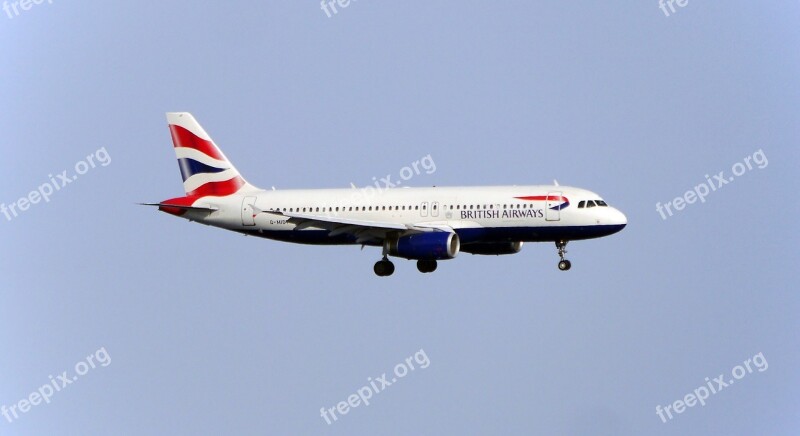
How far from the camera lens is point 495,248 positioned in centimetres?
7219

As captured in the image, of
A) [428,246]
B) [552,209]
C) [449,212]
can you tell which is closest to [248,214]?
[449,212]

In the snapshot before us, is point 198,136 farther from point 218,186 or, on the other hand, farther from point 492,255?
point 492,255

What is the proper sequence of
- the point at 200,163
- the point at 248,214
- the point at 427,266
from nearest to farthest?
the point at 427,266, the point at 248,214, the point at 200,163

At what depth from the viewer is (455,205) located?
226ft

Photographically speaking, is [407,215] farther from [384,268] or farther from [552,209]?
[552,209]

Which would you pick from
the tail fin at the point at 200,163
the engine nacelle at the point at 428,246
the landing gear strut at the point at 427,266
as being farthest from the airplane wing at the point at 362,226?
the tail fin at the point at 200,163

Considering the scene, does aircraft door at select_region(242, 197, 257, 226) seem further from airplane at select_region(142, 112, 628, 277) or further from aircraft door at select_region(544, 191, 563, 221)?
aircraft door at select_region(544, 191, 563, 221)

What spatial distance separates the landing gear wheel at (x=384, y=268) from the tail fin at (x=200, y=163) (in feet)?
30.7

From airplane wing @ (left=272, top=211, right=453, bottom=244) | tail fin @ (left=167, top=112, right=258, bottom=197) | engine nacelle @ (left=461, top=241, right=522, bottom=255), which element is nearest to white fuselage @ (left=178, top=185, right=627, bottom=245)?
airplane wing @ (left=272, top=211, right=453, bottom=244)

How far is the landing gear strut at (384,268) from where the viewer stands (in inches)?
2808

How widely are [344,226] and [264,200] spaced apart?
279 inches

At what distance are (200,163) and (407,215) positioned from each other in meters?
13.6

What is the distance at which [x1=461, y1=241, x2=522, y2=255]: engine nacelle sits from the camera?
7194 centimetres

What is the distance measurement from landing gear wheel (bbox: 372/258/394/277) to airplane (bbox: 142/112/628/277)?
50 mm
